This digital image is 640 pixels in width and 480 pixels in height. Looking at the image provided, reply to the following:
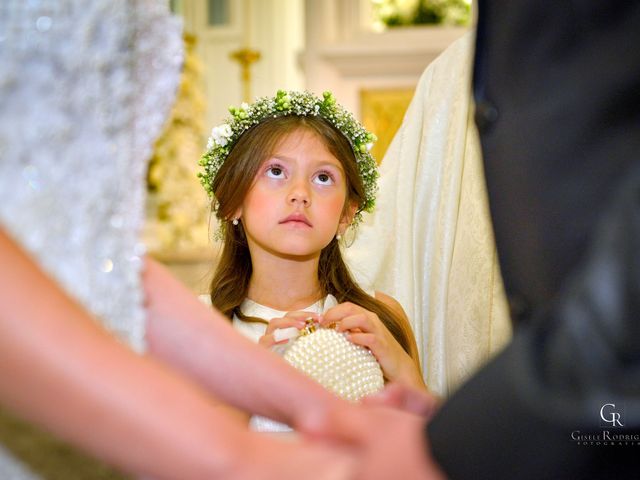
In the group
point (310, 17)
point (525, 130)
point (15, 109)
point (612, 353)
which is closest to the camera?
point (612, 353)

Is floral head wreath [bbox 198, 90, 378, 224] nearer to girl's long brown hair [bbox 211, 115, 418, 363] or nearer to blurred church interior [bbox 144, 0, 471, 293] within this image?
girl's long brown hair [bbox 211, 115, 418, 363]

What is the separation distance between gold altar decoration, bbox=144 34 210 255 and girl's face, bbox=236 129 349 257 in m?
4.17

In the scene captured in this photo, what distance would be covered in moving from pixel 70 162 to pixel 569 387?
656 mm

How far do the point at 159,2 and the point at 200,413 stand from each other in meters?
0.63

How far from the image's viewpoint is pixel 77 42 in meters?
1.07

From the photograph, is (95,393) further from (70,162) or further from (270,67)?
(270,67)

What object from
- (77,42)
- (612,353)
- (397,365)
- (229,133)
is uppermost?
(77,42)

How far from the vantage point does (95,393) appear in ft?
3.03

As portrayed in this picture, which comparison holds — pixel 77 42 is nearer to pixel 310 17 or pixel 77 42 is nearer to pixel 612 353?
pixel 612 353

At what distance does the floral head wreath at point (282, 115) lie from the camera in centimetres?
302

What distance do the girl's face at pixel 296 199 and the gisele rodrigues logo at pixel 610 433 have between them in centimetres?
179

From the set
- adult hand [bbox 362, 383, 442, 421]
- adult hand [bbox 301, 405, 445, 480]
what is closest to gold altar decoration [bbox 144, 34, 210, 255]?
adult hand [bbox 362, 383, 442, 421]

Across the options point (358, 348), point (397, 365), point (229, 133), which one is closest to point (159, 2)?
point (358, 348)

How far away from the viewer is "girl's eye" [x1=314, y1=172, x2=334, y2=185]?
2.83 m
